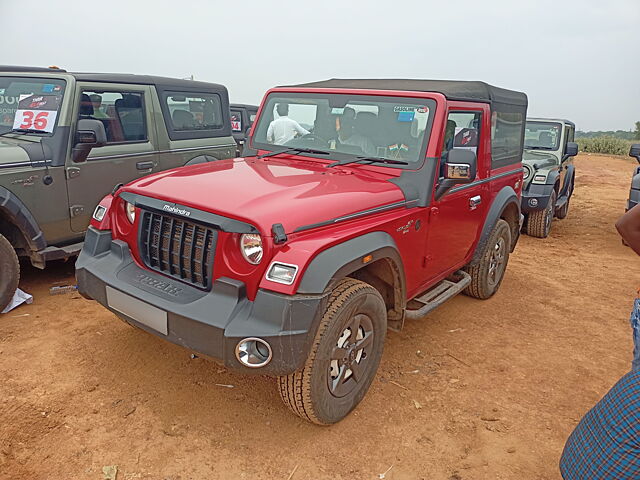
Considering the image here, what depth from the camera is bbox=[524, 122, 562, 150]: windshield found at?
8742 millimetres

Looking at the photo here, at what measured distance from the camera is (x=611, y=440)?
1.52 m

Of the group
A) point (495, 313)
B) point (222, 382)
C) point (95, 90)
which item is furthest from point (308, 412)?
point (95, 90)

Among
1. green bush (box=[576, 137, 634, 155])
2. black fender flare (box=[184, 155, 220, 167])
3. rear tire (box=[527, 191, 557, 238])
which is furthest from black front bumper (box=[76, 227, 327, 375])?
green bush (box=[576, 137, 634, 155])

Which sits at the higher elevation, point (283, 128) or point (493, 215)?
point (283, 128)

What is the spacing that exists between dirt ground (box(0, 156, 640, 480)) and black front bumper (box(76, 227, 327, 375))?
0.61 metres

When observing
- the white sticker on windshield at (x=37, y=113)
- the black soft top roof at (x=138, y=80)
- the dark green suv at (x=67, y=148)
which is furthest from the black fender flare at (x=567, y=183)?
the white sticker on windshield at (x=37, y=113)

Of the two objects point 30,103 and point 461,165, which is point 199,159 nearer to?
point 30,103

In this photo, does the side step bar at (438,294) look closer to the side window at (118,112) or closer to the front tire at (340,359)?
the front tire at (340,359)

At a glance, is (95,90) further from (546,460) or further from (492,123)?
(546,460)

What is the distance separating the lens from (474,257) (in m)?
4.39

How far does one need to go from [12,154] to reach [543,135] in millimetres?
8302

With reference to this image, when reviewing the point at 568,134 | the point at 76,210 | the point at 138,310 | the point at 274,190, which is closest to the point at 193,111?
the point at 76,210

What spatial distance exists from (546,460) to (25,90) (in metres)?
5.19

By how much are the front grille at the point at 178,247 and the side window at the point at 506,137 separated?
111 inches
